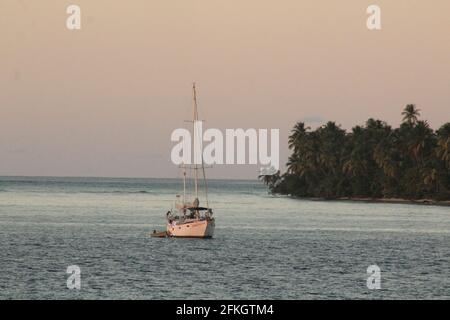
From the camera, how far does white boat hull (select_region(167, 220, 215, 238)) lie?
288ft

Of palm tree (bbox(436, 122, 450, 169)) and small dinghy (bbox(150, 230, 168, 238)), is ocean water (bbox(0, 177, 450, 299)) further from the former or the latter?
palm tree (bbox(436, 122, 450, 169))

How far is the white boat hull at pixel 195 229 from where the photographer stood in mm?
87688

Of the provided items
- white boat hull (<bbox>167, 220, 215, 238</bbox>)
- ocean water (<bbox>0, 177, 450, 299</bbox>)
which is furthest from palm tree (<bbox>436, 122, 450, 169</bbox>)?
white boat hull (<bbox>167, 220, 215, 238</bbox>)

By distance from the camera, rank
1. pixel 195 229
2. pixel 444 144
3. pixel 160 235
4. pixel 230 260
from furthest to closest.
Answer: pixel 444 144
pixel 160 235
pixel 195 229
pixel 230 260

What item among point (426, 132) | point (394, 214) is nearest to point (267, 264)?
point (394, 214)

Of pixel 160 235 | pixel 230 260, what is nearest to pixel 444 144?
pixel 160 235

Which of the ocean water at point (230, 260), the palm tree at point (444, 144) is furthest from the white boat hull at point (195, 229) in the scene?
the palm tree at point (444, 144)

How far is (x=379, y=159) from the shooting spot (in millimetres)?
195250

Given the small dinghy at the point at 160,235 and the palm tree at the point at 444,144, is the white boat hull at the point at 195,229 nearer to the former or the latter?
the small dinghy at the point at 160,235

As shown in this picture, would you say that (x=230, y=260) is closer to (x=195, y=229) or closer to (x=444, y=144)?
(x=195, y=229)

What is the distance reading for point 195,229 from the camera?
289 feet

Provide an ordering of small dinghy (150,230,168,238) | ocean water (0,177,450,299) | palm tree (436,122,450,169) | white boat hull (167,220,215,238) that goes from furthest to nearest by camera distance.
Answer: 1. palm tree (436,122,450,169)
2. small dinghy (150,230,168,238)
3. white boat hull (167,220,215,238)
4. ocean water (0,177,450,299)
